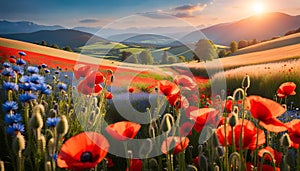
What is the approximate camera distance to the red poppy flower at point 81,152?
1.12m

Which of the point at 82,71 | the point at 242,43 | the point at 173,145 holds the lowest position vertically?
the point at 173,145

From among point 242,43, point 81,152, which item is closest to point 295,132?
point 81,152

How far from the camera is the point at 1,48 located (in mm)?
5652

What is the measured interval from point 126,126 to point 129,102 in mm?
2801

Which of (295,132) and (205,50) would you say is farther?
(205,50)

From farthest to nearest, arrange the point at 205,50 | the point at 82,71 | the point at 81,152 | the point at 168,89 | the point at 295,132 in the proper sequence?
1. the point at 205,50
2. the point at 82,71
3. the point at 168,89
4. the point at 295,132
5. the point at 81,152

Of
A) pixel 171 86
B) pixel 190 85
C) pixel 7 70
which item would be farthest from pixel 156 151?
pixel 7 70

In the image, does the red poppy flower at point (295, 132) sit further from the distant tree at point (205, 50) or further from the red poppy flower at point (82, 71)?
the distant tree at point (205, 50)

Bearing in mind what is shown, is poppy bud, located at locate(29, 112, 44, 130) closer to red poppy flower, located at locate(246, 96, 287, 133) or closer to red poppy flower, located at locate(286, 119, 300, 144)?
red poppy flower, located at locate(246, 96, 287, 133)

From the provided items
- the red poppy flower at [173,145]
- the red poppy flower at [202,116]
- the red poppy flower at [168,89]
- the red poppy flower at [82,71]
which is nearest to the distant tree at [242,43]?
the red poppy flower at [82,71]

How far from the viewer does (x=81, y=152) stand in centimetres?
119

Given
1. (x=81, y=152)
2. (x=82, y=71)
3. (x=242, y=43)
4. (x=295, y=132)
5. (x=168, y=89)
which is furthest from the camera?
(x=242, y=43)

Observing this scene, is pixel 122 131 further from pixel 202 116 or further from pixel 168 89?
pixel 168 89

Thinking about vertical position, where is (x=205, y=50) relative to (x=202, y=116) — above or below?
above
